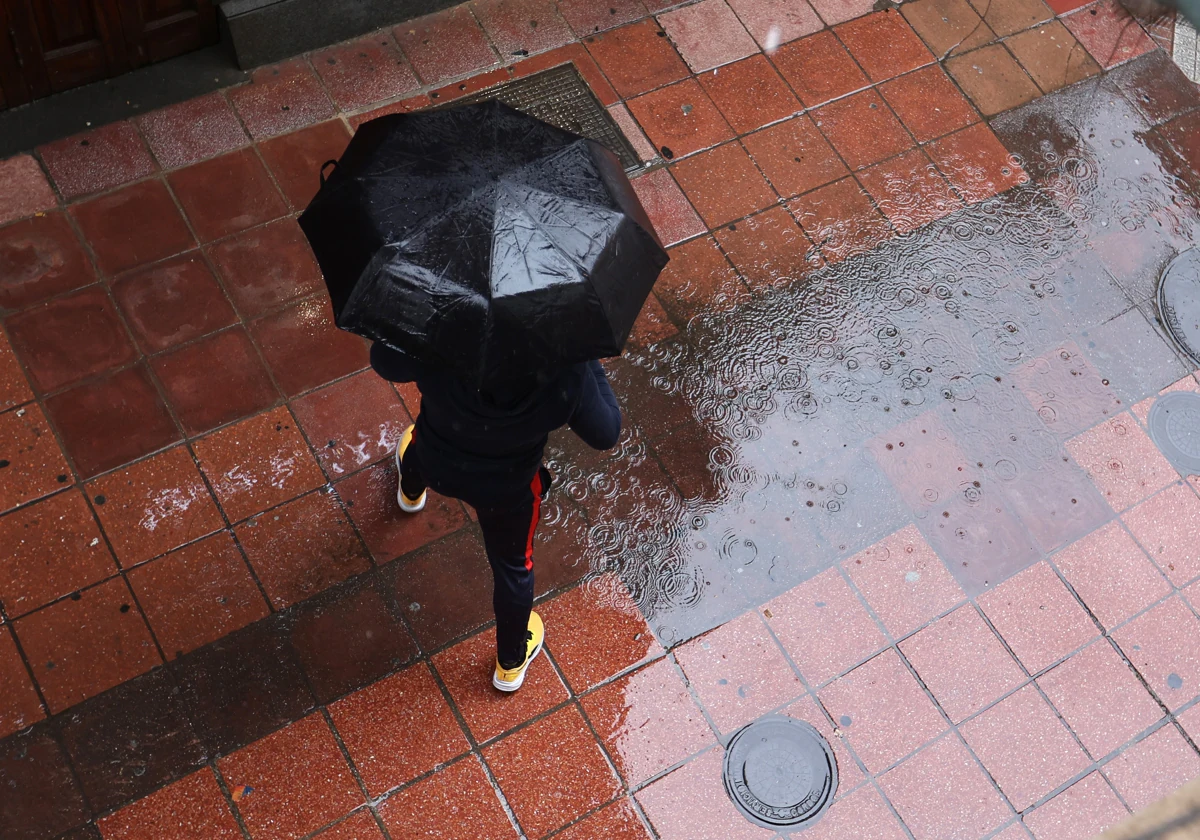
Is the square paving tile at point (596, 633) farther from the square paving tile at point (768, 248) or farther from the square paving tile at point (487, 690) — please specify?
the square paving tile at point (768, 248)

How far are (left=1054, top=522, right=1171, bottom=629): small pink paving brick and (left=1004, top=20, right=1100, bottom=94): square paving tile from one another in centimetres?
280

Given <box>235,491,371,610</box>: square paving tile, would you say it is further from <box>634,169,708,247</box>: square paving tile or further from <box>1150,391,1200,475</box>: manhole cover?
<box>1150,391,1200,475</box>: manhole cover

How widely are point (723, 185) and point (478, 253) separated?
304 centimetres

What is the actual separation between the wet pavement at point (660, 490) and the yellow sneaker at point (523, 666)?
0.36 feet

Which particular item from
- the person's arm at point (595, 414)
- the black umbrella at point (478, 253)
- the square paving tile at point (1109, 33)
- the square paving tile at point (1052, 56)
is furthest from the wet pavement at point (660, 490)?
the black umbrella at point (478, 253)

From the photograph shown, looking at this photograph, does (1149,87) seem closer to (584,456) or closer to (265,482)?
(584,456)

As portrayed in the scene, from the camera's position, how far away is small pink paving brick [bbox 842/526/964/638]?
4855mm

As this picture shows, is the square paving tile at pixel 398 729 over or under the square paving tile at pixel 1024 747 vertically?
over

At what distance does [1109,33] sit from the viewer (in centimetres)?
675

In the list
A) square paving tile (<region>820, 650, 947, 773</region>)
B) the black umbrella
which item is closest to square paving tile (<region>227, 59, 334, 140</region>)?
the black umbrella

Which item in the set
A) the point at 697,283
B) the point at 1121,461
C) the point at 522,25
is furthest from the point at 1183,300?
the point at 522,25

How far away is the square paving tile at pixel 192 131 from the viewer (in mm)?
5574

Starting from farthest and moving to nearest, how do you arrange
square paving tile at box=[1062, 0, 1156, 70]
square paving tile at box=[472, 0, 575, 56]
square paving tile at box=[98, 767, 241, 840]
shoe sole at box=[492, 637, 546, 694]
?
square paving tile at box=[1062, 0, 1156, 70]
square paving tile at box=[472, 0, 575, 56]
shoe sole at box=[492, 637, 546, 694]
square paving tile at box=[98, 767, 241, 840]

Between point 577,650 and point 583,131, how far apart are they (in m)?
2.80
